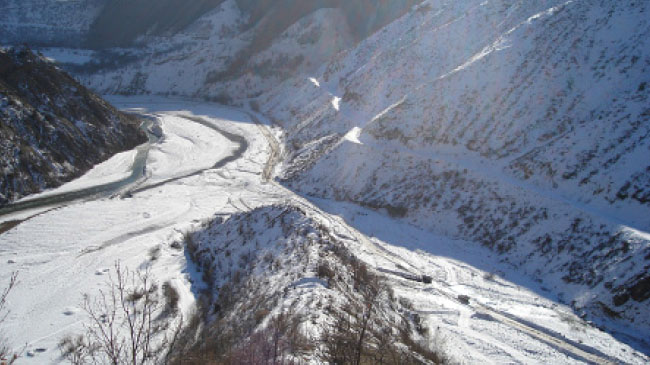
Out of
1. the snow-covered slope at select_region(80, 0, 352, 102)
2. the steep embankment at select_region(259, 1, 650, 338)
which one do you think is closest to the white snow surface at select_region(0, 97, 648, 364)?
the steep embankment at select_region(259, 1, 650, 338)

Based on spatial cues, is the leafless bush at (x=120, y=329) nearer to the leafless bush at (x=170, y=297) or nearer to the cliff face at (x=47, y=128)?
the leafless bush at (x=170, y=297)

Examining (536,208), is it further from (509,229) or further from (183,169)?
(183,169)

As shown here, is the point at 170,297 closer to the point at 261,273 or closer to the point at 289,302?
the point at 261,273

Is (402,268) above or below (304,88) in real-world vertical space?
below

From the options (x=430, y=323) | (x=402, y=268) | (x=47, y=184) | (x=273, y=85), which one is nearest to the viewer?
(x=430, y=323)

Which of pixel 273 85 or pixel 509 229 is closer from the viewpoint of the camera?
pixel 509 229

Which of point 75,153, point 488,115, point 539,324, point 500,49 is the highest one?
point 500,49

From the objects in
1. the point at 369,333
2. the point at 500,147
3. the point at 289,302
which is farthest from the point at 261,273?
the point at 500,147

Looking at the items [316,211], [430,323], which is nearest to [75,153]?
[316,211]

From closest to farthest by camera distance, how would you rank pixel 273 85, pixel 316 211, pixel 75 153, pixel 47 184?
pixel 316 211, pixel 47 184, pixel 75 153, pixel 273 85
